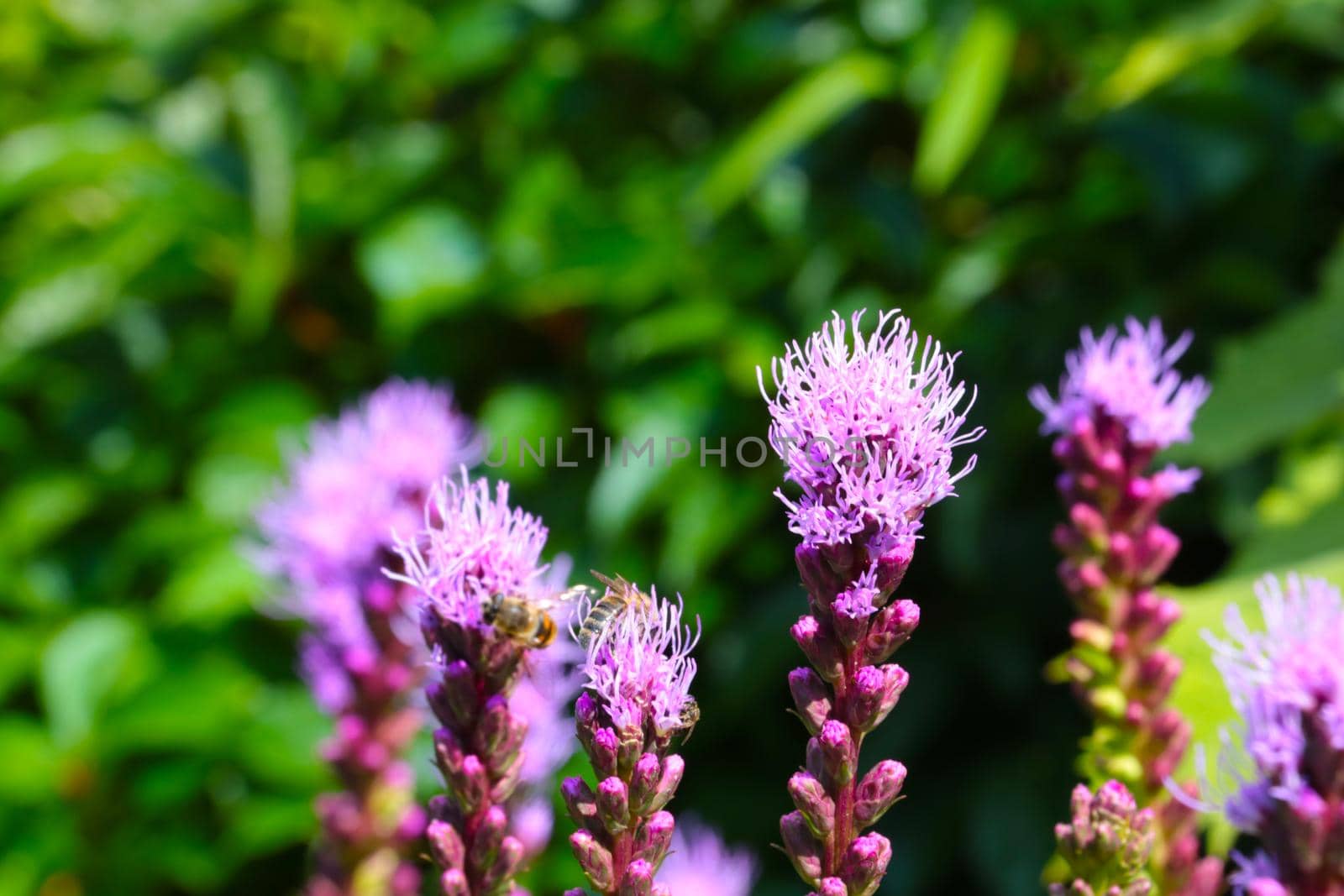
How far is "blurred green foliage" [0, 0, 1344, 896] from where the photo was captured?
73.8 inches

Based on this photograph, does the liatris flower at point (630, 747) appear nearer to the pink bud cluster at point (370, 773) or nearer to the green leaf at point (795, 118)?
the pink bud cluster at point (370, 773)

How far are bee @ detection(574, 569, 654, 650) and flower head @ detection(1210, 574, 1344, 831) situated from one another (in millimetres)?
290

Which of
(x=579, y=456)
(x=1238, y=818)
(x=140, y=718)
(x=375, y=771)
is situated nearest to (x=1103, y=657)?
(x=1238, y=818)

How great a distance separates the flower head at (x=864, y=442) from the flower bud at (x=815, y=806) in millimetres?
105

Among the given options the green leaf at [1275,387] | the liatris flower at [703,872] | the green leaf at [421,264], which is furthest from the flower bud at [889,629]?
the green leaf at [421,264]

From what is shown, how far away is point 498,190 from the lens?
231 cm

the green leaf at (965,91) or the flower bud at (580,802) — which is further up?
the green leaf at (965,91)

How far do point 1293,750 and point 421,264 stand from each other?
1.71 m

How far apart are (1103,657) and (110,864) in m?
1.94

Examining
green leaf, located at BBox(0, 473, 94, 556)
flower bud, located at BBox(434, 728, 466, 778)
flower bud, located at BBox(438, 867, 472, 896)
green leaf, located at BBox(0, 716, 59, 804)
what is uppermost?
green leaf, located at BBox(0, 473, 94, 556)

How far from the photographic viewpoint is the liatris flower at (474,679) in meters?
0.60

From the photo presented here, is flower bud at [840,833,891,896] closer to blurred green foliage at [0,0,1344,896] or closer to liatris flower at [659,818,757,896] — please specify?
liatris flower at [659,818,757,896]

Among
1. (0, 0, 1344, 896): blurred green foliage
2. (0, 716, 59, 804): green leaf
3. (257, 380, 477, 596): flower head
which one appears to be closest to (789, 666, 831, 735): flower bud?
(257, 380, 477, 596): flower head

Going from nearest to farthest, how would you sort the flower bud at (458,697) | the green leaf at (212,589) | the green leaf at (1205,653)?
the flower bud at (458,697)
the green leaf at (1205,653)
the green leaf at (212,589)
